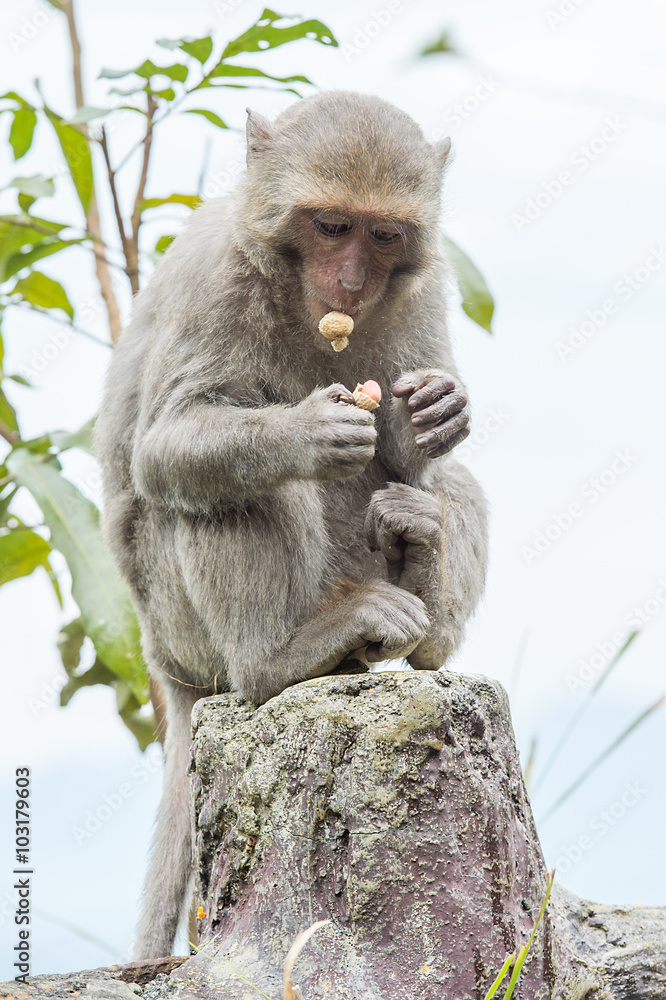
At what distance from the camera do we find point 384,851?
321 cm

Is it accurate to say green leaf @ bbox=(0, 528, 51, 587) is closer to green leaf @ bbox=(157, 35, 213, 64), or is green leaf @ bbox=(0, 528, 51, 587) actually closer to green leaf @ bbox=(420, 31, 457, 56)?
green leaf @ bbox=(157, 35, 213, 64)

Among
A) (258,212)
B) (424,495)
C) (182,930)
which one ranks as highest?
(258,212)

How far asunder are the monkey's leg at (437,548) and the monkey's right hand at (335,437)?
0.41 meters

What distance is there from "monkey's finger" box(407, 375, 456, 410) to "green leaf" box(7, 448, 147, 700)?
244 cm

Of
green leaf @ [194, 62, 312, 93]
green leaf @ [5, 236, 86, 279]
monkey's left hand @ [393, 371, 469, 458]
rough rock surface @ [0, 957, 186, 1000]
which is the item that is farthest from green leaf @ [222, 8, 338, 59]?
rough rock surface @ [0, 957, 186, 1000]

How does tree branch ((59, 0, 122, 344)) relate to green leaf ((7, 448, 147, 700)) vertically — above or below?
above

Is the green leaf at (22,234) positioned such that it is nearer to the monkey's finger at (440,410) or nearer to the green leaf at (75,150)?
the green leaf at (75,150)

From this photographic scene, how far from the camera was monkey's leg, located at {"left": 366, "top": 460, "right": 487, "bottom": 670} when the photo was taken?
4.05 metres

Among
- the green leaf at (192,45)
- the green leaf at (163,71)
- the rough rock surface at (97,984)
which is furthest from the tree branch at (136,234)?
the rough rock surface at (97,984)

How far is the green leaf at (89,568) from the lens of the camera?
5.67 metres

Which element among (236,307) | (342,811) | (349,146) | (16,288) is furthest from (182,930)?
(16,288)

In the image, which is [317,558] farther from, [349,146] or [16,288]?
[16,288]

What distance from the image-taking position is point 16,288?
24.6 feet

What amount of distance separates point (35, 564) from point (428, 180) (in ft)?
14.2
